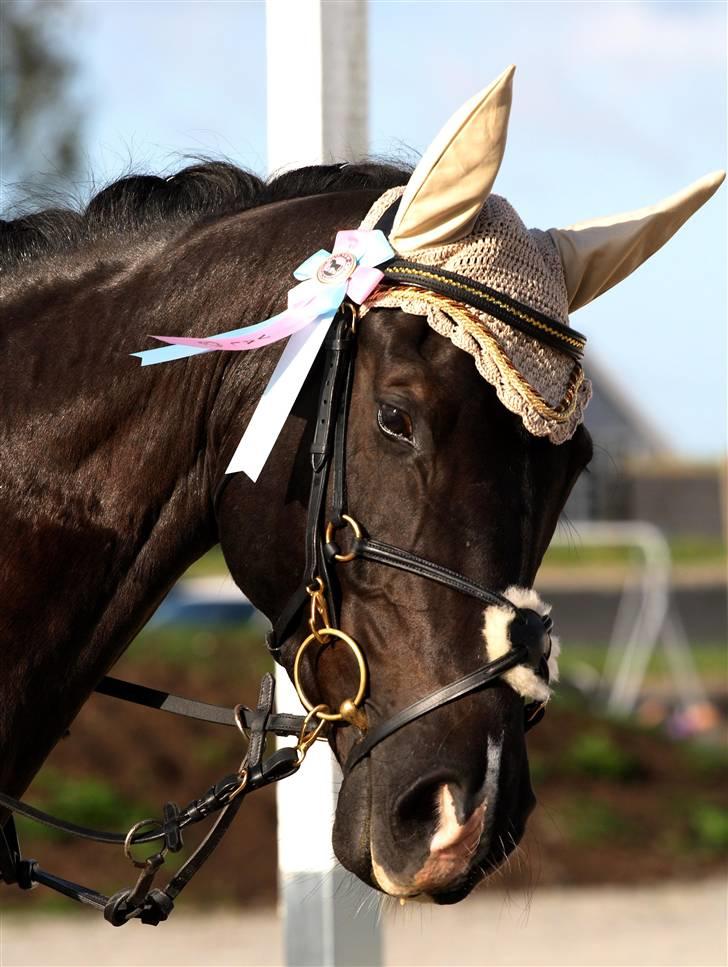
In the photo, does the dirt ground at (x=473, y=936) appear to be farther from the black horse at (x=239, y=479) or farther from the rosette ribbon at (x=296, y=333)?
the rosette ribbon at (x=296, y=333)

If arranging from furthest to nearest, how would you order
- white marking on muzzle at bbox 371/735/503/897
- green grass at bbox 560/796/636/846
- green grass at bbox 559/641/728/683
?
1. green grass at bbox 559/641/728/683
2. green grass at bbox 560/796/636/846
3. white marking on muzzle at bbox 371/735/503/897

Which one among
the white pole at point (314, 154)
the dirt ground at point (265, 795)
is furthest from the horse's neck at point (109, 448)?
the dirt ground at point (265, 795)

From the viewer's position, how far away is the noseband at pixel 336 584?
2.16 meters

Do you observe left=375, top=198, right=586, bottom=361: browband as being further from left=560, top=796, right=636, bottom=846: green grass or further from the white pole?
left=560, top=796, right=636, bottom=846: green grass

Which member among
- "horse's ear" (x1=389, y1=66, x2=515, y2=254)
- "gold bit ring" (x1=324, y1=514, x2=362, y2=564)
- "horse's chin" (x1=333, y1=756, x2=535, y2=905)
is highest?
"horse's ear" (x1=389, y1=66, x2=515, y2=254)

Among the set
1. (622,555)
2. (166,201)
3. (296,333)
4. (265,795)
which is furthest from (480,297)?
(622,555)

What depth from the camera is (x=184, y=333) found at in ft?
8.09

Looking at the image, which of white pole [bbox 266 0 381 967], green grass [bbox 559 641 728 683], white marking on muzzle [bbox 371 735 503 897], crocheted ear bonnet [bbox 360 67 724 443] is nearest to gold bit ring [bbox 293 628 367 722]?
white marking on muzzle [bbox 371 735 503 897]

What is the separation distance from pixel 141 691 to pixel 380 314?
1.05m

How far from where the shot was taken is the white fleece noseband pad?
2150 millimetres

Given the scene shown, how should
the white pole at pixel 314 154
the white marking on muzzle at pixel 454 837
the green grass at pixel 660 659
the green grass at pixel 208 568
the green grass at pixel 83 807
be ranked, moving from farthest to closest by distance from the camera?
the green grass at pixel 208 568, the green grass at pixel 660 659, the green grass at pixel 83 807, the white pole at pixel 314 154, the white marking on muzzle at pixel 454 837

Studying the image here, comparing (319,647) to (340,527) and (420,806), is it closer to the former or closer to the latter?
(340,527)

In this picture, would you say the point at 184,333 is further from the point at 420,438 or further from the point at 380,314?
the point at 420,438

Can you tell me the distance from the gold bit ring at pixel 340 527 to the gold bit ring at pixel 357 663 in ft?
0.44
